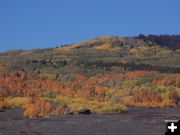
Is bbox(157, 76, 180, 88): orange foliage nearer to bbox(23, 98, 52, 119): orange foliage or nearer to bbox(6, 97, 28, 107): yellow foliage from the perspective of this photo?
bbox(6, 97, 28, 107): yellow foliage

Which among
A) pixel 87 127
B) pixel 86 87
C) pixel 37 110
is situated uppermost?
pixel 87 127

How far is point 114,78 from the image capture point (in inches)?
3137

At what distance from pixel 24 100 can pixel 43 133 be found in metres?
24.2

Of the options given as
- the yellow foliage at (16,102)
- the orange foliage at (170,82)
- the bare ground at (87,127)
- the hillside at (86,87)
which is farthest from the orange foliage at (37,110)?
the orange foliage at (170,82)

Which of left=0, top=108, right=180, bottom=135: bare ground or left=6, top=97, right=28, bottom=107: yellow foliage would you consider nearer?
left=0, top=108, right=180, bottom=135: bare ground

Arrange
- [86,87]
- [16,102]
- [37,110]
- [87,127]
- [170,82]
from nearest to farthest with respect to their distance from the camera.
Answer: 1. [87,127]
2. [37,110]
3. [16,102]
4. [86,87]
5. [170,82]

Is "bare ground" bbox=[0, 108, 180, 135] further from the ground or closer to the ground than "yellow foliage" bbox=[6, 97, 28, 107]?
further from the ground

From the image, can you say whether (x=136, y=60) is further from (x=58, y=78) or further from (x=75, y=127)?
(x=75, y=127)

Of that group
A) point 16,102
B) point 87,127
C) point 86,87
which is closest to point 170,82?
point 86,87

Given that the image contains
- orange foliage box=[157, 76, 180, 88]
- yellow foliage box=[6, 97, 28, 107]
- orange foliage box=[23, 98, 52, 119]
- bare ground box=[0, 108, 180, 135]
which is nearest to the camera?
bare ground box=[0, 108, 180, 135]

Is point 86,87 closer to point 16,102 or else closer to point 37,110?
point 16,102

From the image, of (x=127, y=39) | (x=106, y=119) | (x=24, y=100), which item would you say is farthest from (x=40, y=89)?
(x=127, y=39)

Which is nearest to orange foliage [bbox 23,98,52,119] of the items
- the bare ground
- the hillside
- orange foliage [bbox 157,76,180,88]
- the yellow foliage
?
the hillside

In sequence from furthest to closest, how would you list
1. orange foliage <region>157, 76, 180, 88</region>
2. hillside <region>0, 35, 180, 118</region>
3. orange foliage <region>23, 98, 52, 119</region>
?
1. orange foliage <region>157, 76, 180, 88</region>
2. hillside <region>0, 35, 180, 118</region>
3. orange foliage <region>23, 98, 52, 119</region>
